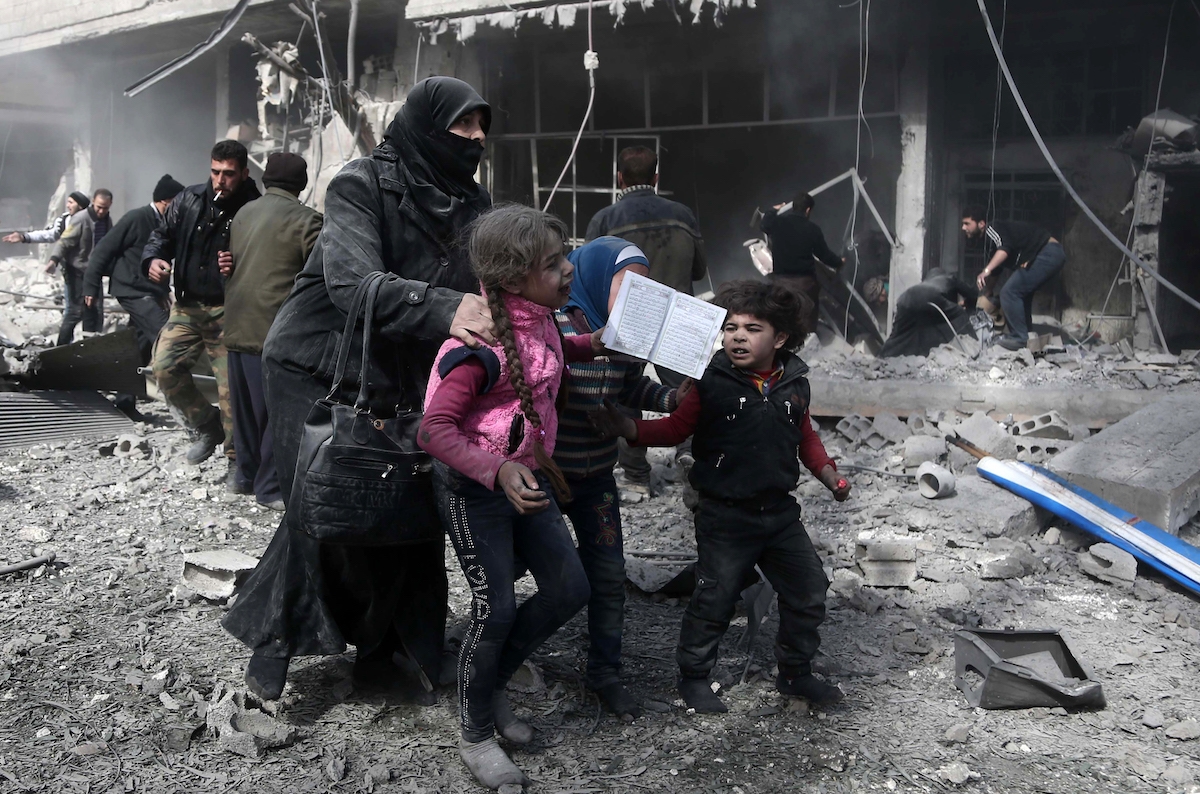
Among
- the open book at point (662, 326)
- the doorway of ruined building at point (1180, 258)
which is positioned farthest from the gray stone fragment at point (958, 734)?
the doorway of ruined building at point (1180, 258)

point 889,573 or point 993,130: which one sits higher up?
point 993,130

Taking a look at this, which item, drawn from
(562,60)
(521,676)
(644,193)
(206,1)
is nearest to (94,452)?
(644,193)

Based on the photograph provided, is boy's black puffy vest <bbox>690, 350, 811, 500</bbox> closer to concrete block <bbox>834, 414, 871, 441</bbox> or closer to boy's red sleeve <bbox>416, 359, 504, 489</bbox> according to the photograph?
boy's red sleeve <bbox>416, 359, 504, 489</bbox>

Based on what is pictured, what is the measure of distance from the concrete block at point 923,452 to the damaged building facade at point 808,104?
390 cm

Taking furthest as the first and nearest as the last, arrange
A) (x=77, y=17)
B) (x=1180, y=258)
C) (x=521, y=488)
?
(x=77, y=17), (x=1180, y=258), (x=521, y=488)

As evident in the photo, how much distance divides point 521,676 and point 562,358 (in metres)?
1.16

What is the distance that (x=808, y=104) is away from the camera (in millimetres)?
10312

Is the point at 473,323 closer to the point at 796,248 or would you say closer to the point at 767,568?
the point at 767,568

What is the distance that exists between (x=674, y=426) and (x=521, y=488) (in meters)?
0.87

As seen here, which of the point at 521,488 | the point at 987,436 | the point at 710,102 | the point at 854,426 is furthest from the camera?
the point at 710,102

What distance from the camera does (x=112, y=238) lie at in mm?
7582

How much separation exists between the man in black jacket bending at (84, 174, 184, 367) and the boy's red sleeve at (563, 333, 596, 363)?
570cm

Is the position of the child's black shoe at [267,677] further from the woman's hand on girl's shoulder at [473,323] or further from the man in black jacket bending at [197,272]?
the man in black jacket bending at [197,272]

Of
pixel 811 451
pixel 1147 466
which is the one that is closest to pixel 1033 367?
pixel 1147 466
